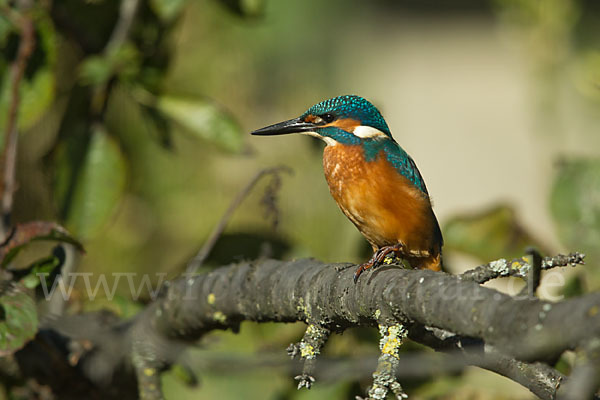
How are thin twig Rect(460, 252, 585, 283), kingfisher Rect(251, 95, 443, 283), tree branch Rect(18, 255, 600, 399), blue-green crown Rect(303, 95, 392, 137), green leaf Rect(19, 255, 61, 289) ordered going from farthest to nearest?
blue-green crown Rect(303, 95, 392, 137) → kingfisher Rect(251, 95, 443, 283) → green leaf Rect(19, 255, 61, 289) → thin twig Rect(460, 252, 585, 283) → tree branch Rect(18, 255, 600, 399)

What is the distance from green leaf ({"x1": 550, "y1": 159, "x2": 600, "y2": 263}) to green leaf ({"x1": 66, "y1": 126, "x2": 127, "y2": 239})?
0.92m

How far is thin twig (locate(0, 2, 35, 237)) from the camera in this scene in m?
1.45

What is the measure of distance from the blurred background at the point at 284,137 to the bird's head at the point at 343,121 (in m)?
0.11

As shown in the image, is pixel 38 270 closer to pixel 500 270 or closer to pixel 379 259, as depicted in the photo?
pixel 379 259

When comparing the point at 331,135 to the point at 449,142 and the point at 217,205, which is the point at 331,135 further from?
the point at 449,142

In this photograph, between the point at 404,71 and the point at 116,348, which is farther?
the point at 404,71

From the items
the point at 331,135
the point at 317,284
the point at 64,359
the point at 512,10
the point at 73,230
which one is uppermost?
the point at 512,10

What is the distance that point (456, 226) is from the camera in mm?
1510

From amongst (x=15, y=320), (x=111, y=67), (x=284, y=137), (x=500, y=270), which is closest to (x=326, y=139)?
(x=111, y=67)

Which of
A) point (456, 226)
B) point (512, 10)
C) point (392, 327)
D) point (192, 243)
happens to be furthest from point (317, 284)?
point (192, 243)

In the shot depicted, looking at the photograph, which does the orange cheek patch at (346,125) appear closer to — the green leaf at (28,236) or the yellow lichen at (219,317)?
the yellow lichen at (219,317)

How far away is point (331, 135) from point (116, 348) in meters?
0.65

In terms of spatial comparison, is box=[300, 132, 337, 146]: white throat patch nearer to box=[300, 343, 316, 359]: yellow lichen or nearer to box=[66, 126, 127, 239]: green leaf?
box=[66, 126, 127, 239]: green leaf

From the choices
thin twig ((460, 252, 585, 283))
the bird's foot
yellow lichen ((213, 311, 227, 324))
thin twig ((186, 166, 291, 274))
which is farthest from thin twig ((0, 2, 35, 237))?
thin twig ((460, 252, 585, 283))
